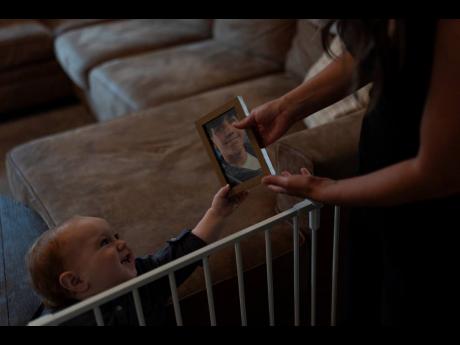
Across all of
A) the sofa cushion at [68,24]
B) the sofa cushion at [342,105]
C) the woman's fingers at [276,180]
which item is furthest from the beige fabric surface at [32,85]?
the woman's fingers at [276,180]

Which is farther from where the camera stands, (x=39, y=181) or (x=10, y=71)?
(x=10, y=71)

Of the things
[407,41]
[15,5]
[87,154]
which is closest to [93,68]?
[87,154]

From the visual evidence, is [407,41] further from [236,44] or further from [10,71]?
[10,71]

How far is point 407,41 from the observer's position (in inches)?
27.2

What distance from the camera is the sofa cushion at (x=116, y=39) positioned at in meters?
2.85

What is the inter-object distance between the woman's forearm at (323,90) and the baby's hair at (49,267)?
545 mm

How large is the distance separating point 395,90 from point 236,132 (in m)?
0.41

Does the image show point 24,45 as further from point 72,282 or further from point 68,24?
point 72,282

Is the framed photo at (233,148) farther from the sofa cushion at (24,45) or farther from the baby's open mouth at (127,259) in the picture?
the sofa cushion at (24,45)

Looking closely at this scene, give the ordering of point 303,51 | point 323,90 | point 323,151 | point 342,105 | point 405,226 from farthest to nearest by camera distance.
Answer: point 303,51 → point 342,105 → point 323,151 → point 323,90 → point 405,226

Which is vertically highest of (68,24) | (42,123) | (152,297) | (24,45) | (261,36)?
(68,24)

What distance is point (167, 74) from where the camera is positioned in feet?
8.21

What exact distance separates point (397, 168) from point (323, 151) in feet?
2.02

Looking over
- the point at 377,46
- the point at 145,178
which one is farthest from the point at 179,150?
the point at 377,46
